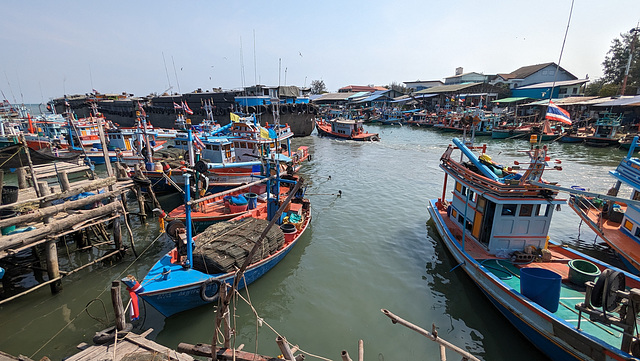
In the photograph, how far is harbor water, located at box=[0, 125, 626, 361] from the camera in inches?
325

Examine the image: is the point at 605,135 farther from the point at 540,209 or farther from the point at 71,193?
the point at 71,193

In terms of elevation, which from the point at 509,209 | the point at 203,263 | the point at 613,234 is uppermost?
the point at 509,209

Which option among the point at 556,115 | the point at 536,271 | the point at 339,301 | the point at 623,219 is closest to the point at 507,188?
the point at 536,271

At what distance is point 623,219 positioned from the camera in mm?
12156

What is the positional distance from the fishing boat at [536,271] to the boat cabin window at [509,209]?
31 mm

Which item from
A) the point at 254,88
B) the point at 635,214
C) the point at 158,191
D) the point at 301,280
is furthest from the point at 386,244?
the point at 254,88

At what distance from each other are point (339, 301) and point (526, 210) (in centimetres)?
692

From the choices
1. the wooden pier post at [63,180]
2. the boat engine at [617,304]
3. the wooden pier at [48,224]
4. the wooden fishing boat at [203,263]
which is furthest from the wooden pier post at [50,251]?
the boat engine at [617,304]

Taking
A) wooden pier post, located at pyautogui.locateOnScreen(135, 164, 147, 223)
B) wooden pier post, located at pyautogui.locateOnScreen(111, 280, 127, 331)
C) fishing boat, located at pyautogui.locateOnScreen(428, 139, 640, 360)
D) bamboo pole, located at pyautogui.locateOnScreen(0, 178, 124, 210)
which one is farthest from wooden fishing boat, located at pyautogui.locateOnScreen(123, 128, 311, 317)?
fishing boat, located at pyautogui.locateOnScreen(428, 139, 640, 360)

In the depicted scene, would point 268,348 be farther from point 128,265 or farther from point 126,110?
point 126,110

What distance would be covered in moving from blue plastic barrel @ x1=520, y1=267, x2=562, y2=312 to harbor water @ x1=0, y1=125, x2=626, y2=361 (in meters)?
1.55

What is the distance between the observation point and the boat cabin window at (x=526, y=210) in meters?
9.64

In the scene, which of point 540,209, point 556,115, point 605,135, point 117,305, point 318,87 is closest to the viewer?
point 117,305

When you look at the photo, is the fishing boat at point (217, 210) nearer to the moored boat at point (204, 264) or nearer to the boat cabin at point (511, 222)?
the moored boat at point (204, 264)
